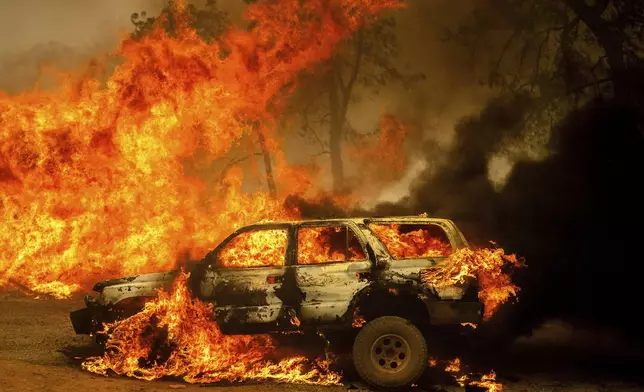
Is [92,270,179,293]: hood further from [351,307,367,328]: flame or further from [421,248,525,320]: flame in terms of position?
[421,248,525,320]: flame

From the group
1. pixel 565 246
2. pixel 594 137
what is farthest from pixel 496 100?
pixel 565 246

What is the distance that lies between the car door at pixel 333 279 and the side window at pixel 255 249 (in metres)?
0.42

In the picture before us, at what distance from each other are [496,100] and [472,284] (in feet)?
40.1

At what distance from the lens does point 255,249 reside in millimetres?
7855

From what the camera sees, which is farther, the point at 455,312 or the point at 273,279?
the point at 273,279

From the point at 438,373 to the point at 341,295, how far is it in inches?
69.3

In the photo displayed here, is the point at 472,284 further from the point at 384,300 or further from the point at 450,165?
the point at 450,165

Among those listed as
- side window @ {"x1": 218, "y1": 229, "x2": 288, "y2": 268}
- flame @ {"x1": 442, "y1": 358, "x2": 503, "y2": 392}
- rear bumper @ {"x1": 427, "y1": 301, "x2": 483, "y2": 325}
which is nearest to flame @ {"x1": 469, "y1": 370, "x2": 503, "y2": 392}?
flame @ {"x1": 442, "y1": 358, "x2": 503, "y2": 392}

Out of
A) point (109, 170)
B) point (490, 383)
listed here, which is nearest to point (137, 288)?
point (490, 383)

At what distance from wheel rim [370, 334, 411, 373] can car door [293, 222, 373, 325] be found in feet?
1.86

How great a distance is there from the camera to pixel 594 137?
11.1 m

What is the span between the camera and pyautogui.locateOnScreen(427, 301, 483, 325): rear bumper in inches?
273

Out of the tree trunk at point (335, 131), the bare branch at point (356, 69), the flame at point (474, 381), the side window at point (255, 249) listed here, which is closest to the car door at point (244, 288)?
the side window at point (255, 249)

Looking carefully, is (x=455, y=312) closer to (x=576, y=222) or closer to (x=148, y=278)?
(x=148, y=278)
